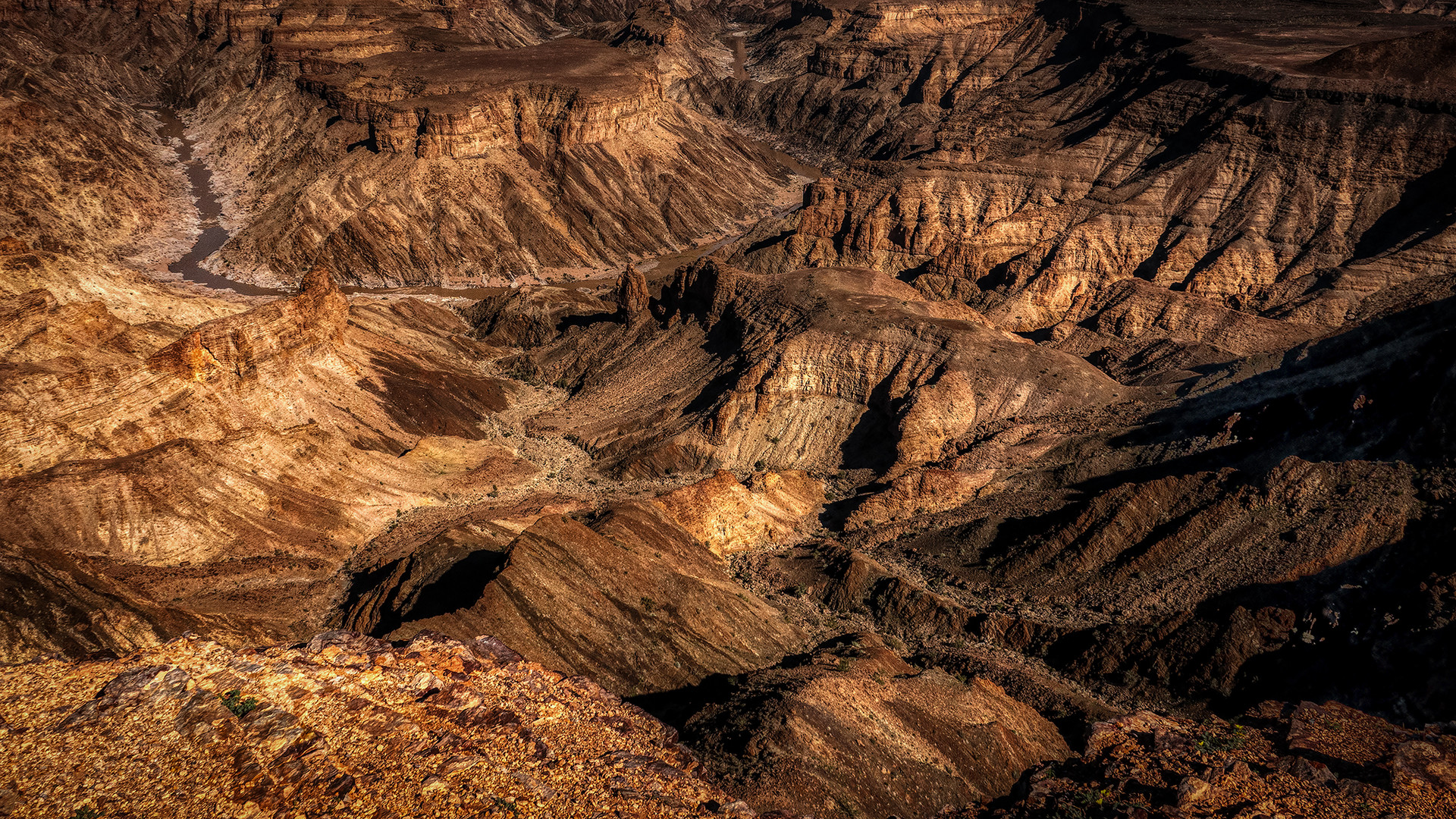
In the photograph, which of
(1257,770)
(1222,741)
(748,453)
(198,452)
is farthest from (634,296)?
(1257,770)

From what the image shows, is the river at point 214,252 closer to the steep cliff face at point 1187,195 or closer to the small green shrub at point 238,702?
the steep cliff face at point 1187,195

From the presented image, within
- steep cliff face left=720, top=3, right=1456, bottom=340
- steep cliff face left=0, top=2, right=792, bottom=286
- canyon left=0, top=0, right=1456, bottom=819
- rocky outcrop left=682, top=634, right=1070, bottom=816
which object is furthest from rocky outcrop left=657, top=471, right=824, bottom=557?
steep cliff face left=0, top=2, right=792, bottom=286

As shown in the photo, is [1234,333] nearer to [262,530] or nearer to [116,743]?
[262,530]

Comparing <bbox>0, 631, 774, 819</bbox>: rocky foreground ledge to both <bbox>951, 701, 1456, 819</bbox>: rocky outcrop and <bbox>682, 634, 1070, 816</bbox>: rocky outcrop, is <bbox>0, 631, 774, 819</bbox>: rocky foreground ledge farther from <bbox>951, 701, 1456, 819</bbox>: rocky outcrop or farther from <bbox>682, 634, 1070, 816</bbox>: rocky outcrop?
<bbox>951, 701, 1456, 819</bbox>: rocky outcrop

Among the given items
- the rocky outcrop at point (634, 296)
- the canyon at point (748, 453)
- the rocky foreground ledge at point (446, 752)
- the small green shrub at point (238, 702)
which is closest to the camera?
the rocky foreground ledge at point (446, 752)

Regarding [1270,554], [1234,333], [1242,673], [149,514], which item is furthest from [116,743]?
[1234,333]

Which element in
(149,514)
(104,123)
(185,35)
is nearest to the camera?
(149,514)

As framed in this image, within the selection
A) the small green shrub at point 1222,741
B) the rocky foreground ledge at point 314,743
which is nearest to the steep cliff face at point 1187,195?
the small green shrub at point 1222,741
